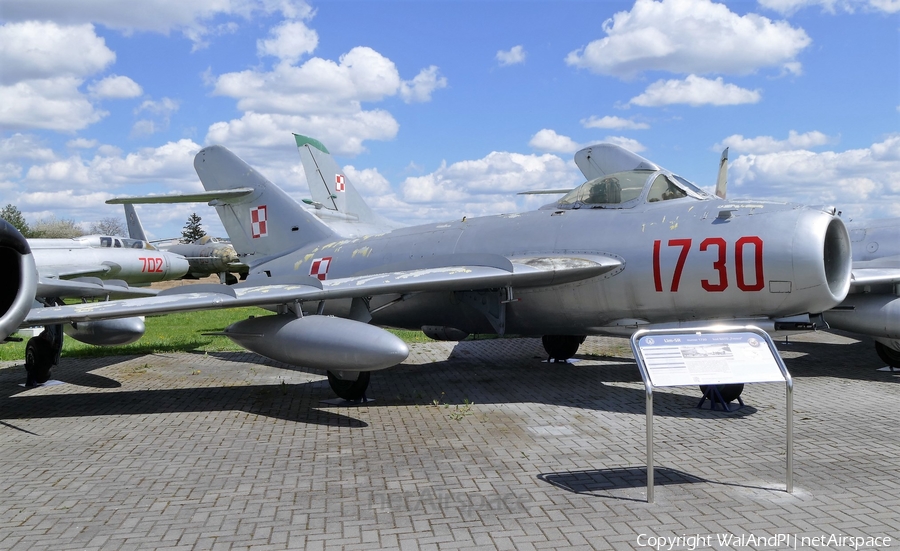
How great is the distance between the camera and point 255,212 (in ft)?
43.3

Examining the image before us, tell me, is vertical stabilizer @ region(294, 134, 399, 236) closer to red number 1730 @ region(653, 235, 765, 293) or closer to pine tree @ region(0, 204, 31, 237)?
red number 1730 @ region(653, 235, 765, 293)

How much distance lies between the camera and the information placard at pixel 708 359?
16.3ft

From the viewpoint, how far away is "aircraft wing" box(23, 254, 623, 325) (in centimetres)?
804

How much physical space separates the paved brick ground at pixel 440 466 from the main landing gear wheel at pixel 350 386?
0.28 metres

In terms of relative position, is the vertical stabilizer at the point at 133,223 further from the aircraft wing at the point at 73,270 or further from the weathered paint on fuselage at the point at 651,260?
the weathered paint on fuselage at the point at 651,260

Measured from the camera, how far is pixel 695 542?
421 cm

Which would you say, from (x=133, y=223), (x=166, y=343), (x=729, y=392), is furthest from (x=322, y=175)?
(x=133, y=223)

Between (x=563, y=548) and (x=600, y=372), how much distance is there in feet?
23.4

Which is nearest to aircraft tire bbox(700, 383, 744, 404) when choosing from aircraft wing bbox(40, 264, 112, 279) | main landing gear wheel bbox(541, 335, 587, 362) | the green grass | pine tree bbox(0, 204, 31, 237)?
main landing gear wheel bbox(541, 335, 587, 362)

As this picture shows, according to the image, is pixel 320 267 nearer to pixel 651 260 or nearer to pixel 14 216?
pixel 651 260

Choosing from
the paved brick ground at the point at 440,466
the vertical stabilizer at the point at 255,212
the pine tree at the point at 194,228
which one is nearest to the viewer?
the paved brick ground at the point at 440,466

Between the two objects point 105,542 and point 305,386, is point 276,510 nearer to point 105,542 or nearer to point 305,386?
point 105,542

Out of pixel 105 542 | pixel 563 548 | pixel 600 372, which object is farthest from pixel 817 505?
pixel 600 372

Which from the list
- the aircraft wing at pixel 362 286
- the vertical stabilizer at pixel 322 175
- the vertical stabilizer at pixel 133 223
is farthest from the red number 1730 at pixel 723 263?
the vertical stabilizer at pixel 133 223
